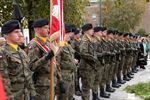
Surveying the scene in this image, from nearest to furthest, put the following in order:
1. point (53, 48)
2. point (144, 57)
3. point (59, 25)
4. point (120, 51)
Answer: point (53, 48) → point (59, 25) → point (120, 51) → point (144, 57)

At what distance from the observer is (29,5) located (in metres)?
14.0

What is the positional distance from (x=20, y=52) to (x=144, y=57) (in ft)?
49.8

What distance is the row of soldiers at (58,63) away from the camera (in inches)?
204

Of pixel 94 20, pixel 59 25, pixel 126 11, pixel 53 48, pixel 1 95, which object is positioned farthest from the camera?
pixel 94 20

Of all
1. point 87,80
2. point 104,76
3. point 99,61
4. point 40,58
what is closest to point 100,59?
point 99,61

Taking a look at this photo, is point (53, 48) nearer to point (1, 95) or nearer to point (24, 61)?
point (24, 61)

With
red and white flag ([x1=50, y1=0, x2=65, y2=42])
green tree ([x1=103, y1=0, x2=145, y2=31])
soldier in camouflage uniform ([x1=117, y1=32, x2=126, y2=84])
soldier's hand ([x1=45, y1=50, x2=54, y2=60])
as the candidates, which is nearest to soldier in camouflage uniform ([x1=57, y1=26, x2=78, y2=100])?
red and white flag ([x1=50, y1=0, x2=65, y2=42])

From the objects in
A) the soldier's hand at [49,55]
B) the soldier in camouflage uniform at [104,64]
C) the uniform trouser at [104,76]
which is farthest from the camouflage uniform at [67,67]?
the uniform trouser at [104,76]

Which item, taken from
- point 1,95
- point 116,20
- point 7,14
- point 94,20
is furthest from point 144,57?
point 94,20

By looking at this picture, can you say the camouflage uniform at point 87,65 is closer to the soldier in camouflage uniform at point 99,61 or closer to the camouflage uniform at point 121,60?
the soldier in camouflage uniform at point 99,61

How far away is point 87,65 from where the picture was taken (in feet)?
29.5

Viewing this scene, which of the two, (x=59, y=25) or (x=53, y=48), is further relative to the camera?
(x=59, y=25)

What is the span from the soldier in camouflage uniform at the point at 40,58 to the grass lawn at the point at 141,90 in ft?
16.6

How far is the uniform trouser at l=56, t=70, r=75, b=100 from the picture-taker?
7.20 meters
